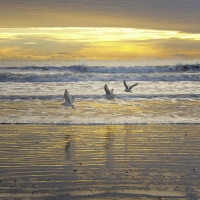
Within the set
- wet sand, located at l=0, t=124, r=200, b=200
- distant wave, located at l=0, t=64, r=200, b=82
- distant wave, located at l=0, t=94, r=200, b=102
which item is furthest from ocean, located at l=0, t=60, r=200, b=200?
distant wave, located at l=0, t=64, r=200, b=82

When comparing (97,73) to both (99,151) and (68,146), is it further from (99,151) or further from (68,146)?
(99,151)

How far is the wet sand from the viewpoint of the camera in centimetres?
588

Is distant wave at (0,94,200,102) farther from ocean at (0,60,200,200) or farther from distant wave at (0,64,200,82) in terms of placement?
distant wave at (0,64,200,82)

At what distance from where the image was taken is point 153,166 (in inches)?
285

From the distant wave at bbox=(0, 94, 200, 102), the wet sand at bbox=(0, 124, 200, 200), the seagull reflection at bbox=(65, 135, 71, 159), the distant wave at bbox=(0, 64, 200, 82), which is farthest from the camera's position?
the distant wave at bbox=(0, 64, 200, 82)

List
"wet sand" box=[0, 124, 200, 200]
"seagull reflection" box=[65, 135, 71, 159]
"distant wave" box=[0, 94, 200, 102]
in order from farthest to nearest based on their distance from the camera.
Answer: "distant wave" box=[0, 94, 200, 102] < "seagull reflection" box=[65, 135, 71, 159] < "wet sand" box=[0, 124, 200, 200]

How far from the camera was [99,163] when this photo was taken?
739 cm

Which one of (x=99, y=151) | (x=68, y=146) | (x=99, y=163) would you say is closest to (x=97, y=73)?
(x=68, y=146)

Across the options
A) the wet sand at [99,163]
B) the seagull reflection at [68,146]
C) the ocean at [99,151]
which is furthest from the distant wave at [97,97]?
the seagull reflection at [68,146]

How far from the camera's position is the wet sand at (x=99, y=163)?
19.3 feet

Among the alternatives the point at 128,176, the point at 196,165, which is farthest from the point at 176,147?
the point at 128,176

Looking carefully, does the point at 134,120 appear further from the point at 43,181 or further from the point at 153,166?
the point at 43,181

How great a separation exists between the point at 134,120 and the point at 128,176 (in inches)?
254

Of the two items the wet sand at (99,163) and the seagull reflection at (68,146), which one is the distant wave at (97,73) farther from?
the seagull reflection at (68,146)
